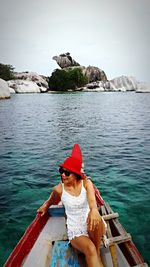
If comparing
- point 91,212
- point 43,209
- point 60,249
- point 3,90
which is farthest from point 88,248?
point 3,90

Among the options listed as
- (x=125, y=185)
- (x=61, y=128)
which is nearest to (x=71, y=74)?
(x=61, y=128)

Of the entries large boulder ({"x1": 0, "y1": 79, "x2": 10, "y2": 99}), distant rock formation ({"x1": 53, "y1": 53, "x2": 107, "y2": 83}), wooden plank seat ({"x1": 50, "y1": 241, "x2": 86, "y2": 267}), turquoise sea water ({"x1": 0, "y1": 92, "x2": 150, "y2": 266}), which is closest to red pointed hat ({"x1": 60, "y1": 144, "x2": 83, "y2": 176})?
wooden plank seat ({"x1": 50, "y1": 241, "x2": 86, "y2": 267})

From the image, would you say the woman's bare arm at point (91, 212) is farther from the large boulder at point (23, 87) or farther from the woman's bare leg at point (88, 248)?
the large boulder at point (23, 87)

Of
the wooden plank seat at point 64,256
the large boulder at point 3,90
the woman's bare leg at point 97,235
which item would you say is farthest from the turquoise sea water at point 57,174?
the large boulder at point 3,90

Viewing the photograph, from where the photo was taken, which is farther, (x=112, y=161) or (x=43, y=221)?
(x=112, y=161)

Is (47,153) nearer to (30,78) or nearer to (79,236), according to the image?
(79,236)

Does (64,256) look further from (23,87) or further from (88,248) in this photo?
(23,87)

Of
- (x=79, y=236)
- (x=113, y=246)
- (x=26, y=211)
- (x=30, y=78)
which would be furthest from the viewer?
(x=30, y=78)

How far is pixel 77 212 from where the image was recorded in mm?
5094

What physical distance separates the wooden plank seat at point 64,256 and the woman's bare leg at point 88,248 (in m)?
0.39

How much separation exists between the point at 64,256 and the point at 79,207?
1.12 m

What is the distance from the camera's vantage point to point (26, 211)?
9.34 m

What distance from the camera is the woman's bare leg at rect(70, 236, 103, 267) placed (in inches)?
174

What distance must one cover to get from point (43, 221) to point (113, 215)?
175cm
